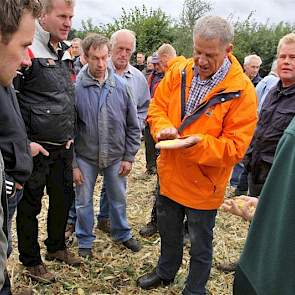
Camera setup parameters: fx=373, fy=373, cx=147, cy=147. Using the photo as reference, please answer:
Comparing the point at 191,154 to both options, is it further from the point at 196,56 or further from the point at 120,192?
the point at 120,192

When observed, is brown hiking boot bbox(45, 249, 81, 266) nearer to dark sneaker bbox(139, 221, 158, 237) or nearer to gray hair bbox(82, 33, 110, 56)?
dark sneaker bbox(139, 221, 158, 237)

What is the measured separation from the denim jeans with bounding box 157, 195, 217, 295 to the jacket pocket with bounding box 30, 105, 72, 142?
0.99 meters

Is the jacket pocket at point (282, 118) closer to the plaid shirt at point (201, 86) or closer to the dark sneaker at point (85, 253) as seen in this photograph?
the plaid shirt at point (201, 86)

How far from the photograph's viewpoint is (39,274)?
3273mm

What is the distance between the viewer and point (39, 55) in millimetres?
2811

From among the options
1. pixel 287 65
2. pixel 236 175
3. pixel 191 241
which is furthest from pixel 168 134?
pixel 236 175

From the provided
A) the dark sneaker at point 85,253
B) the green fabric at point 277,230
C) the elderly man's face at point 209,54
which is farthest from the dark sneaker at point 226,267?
the green fabric at point 277,230

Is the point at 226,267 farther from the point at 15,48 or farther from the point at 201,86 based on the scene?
the point at 15,48

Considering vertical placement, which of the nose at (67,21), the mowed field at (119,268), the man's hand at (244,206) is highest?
the nose at (67,21)

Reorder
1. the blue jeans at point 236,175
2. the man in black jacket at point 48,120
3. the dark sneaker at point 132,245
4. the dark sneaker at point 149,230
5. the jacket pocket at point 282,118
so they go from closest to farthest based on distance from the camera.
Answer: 1. the man in black jacket at point 48,120
2. the jacket pocket at point 282,118
3. the dark sneaker at point 132,245
4. the dark sneaker at point 149,230
5. the blue jeans at point 236,175

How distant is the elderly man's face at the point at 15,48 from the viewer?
5.33 feet

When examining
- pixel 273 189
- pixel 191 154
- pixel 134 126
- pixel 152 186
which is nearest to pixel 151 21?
pixel 152 186

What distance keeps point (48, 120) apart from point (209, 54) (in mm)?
1309

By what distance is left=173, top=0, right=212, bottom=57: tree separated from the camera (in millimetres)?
18781
